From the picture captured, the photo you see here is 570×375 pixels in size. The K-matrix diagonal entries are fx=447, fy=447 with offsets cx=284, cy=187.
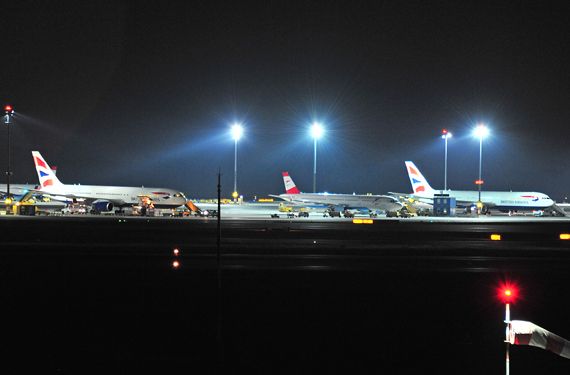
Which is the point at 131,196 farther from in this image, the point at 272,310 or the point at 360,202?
the point at 272,310

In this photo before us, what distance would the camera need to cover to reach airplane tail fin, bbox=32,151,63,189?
74.3 meters

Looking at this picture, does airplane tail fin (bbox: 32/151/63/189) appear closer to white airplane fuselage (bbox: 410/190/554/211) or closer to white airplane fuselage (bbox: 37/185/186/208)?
white airplane fuselage (bbox: 37/185/186/208)

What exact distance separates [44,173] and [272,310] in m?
73.4

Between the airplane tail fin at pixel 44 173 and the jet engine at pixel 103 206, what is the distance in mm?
14238

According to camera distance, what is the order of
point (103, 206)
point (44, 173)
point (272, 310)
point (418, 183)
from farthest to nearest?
1. point (418, 183)
2. point (44, 173)
3. point (103, 206)
4. point (272, 310)

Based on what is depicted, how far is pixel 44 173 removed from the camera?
74.8m

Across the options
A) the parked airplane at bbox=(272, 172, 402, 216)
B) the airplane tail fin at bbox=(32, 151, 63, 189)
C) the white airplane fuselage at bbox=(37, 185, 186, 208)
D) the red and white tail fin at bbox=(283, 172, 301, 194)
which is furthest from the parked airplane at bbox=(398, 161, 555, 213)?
the airplane tail fin at bbox=(32, 151, 63, 189)

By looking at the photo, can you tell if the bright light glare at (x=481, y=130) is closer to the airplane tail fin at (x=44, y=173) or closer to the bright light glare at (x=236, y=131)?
the bright light glare at (x=236, y=131)

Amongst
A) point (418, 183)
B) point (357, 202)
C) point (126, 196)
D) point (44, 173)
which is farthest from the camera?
point (418, 183)

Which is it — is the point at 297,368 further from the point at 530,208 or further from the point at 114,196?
the point at 530,208

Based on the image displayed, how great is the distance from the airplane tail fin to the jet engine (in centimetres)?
1424

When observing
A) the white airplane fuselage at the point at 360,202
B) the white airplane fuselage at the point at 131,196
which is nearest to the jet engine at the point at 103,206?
the white airplane fuselage at the point at 131,196

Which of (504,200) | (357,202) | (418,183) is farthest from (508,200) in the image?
(357,202)

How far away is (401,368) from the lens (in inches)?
361
